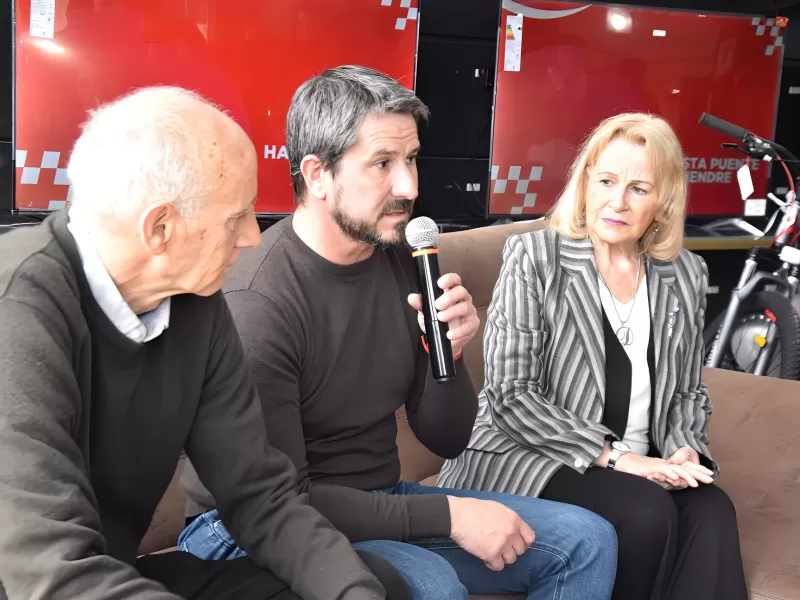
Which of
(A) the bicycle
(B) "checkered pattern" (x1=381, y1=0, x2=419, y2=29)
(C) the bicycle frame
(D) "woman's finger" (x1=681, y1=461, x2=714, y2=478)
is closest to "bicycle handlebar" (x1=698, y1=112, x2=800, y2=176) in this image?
(A) the bicycle

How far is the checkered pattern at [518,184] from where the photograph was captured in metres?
3.80

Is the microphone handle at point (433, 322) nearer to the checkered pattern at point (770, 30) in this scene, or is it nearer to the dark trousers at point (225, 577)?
the dark trousers at point (225, 577)

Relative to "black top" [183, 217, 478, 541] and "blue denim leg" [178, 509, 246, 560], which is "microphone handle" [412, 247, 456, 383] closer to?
"black top" [183, 217, 478, 541]

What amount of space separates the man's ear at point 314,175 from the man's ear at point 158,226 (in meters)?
0.60

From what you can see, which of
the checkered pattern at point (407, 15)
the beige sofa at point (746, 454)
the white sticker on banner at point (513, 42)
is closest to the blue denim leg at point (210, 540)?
the beige sofa at point (746, 454)

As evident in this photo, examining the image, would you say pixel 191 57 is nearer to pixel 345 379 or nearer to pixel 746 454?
pixel 345 379

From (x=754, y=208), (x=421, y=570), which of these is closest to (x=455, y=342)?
(x=421, y=570)

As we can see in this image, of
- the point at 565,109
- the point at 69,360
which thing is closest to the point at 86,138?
the point at 69,360

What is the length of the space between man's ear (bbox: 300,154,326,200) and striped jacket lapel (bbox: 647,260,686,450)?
35.6 inches

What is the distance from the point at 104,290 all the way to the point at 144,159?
0.16m

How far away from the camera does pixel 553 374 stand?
2.01m

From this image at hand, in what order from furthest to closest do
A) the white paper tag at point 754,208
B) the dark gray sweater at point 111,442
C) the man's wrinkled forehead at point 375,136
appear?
the white paper tag at point 754,208 → the man's wrinkled forehead at point 375,136 → the dark gray sweater at point 111,442

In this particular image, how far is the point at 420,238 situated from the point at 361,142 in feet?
1.03

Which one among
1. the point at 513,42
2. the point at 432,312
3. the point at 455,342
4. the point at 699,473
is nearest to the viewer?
the point at 432,312
